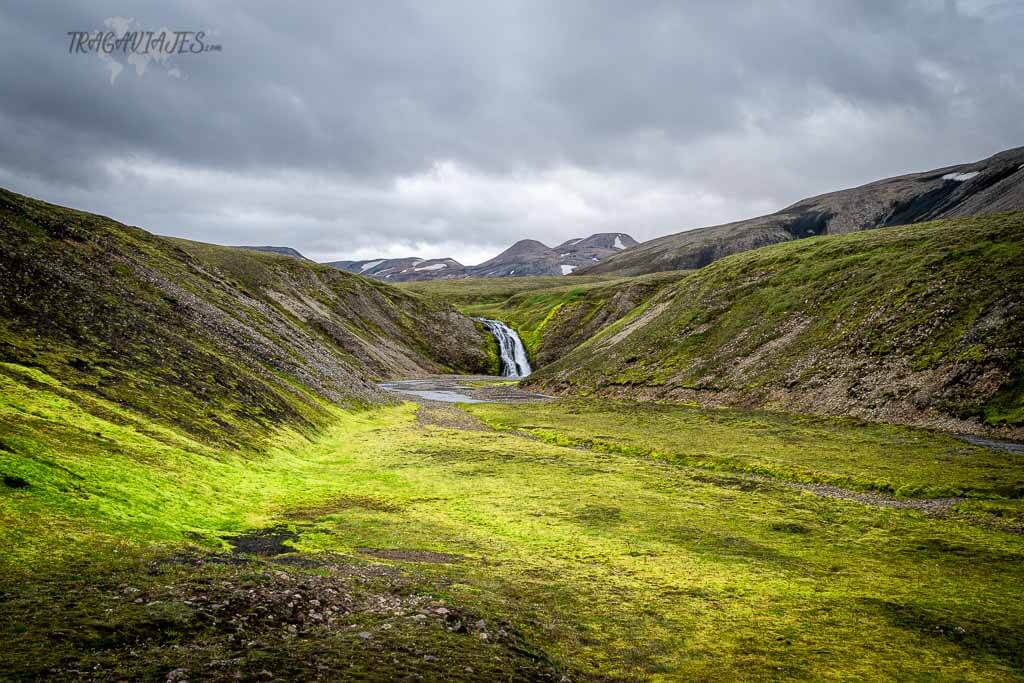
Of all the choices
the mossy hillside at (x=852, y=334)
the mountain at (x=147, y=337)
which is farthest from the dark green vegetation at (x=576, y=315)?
the mountain at (x=147, y=337)

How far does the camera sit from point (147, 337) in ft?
136

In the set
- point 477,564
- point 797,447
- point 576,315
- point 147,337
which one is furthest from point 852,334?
point 576,315

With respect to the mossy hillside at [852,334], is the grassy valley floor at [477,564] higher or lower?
lower

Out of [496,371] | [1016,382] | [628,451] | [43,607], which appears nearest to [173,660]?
[43,607]

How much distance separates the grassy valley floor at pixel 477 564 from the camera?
1191cm

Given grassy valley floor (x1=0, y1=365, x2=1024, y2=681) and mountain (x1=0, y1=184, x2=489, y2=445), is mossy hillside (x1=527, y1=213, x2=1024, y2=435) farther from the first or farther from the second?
mountain (x1=0, y1=184, x2=489, y2=445)

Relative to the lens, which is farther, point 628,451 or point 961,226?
point 961,226

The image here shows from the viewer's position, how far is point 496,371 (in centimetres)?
16750

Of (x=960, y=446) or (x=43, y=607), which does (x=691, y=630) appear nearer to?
(x=43, y=607)

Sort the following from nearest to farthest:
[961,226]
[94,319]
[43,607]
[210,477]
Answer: [43,607]
[210,477]
[94,319]
[961,226]

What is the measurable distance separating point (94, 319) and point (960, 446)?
63.3m

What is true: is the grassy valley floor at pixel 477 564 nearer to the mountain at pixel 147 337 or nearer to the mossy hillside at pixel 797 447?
the mossy hillside at pixel 797 447

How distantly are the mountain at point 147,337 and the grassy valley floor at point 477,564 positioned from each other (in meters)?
3.27

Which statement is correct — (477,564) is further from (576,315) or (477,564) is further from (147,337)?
(576,315)
